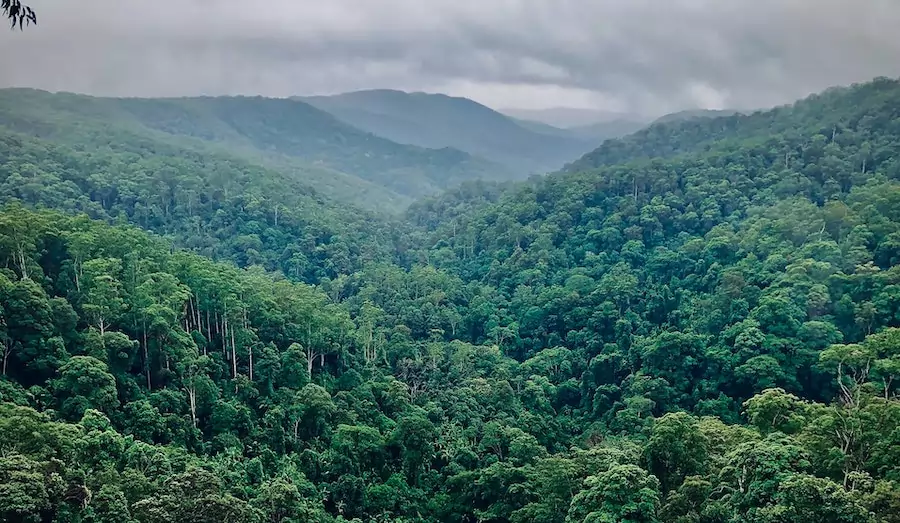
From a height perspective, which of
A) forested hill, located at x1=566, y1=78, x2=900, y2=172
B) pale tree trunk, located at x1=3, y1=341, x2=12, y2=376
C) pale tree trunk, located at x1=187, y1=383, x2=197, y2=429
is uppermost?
forested hill, located at x1=566, y1=78, x2=900, y2=172

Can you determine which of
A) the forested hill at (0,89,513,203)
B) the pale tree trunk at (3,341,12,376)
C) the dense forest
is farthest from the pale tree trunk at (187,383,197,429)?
the forested hill at (0,89,513,203)

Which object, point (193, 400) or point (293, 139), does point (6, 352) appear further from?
point (293, 139)

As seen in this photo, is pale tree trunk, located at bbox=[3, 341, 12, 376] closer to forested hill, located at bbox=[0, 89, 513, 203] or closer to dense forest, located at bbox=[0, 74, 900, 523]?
dense forest, located at bbox=[0, 74, 900, 523]

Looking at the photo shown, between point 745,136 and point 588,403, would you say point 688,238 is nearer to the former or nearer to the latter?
point 588,403

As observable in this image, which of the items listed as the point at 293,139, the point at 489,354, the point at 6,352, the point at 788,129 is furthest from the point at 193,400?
the point at 293,139

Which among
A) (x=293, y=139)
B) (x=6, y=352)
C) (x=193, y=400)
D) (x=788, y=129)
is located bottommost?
(x=193, y=400)
